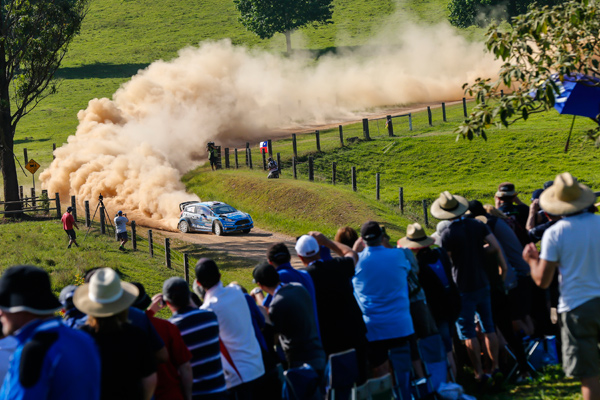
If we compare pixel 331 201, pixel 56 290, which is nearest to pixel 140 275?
pixel 56 290

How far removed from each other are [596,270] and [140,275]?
51.6 ft

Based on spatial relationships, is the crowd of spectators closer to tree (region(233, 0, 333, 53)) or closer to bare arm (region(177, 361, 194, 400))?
bare arm (region(177, 361, 194, 400))

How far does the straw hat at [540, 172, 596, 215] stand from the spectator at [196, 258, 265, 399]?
2.95 meters

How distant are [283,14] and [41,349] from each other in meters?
74.9

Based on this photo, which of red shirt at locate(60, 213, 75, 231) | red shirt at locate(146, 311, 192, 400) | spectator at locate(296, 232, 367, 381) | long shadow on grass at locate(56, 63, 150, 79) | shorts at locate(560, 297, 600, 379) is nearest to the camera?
red shirt at locate(146, 311, 192, 400)

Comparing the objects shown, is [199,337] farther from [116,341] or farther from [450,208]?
[450,208]

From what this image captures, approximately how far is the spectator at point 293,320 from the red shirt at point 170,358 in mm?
1202

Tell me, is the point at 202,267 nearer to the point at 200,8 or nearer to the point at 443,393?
the point at 443,393

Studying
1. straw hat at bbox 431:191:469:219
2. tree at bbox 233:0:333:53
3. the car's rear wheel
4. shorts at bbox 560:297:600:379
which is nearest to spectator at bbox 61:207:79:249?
the car's rear wheel

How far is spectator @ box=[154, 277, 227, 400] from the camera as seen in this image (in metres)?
5.86

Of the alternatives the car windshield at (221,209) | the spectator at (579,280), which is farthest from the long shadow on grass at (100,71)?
the spectator at (579,280)

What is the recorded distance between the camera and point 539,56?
1139 cm

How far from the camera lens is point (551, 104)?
9844 millimetres

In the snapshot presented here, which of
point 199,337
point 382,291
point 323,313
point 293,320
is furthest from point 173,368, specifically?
A: point 382,291
